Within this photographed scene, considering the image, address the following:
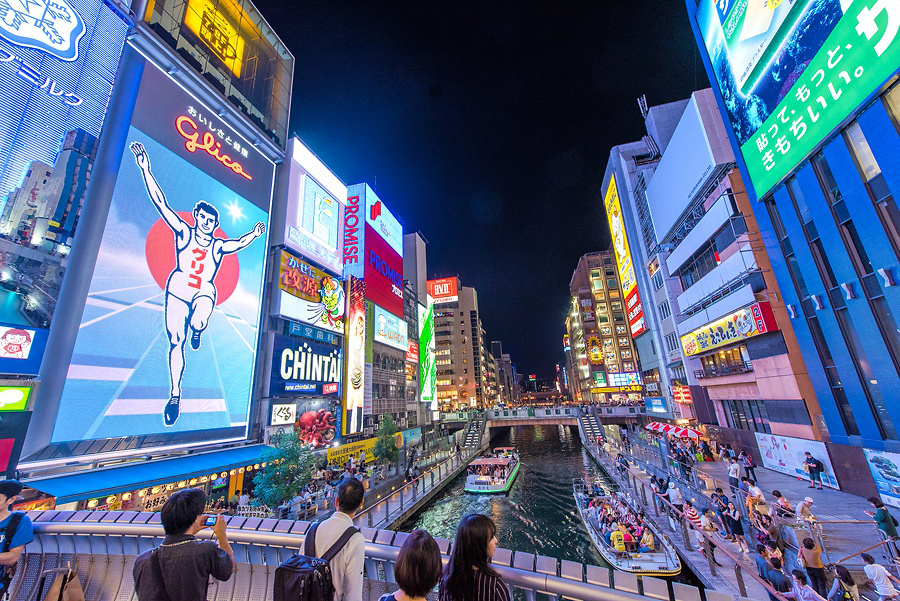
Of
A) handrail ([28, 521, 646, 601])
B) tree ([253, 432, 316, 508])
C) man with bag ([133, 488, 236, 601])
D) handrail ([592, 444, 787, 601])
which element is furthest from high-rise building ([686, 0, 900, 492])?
tree ([253, 432, 316, 508])

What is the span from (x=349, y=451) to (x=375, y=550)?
102 ft

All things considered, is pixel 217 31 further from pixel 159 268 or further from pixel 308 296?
Answer: pixel 308 296

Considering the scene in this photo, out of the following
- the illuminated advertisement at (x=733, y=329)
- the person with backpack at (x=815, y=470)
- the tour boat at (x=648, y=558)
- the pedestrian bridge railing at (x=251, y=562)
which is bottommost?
the tour boat at (x=648, y=558)

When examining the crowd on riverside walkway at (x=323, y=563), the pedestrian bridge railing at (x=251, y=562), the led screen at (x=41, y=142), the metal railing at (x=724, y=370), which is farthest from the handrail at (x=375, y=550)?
the metal railing at (x=724, y=370)

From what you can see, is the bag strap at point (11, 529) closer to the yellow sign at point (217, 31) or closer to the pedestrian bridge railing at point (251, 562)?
the pedestrian bridge railing at point (251, 562)

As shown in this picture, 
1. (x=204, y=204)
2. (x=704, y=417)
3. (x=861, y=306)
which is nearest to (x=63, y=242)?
(x=204, y=204)

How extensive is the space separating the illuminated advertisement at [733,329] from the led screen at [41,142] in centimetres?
3440

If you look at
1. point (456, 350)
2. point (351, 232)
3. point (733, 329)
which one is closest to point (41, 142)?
point (351, 232)

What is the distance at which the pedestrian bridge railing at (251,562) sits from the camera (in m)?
2.84

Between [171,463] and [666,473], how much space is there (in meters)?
25.2

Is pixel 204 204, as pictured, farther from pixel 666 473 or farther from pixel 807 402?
pixel 807 402

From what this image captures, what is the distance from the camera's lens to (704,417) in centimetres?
3262

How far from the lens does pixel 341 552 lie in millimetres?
2811

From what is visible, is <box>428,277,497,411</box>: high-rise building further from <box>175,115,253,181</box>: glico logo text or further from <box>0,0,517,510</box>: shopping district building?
<box>175,115,253,181</box>: glico logo text
